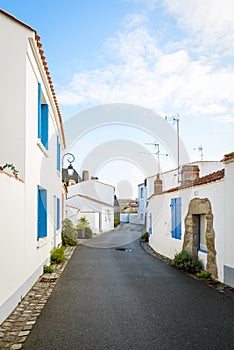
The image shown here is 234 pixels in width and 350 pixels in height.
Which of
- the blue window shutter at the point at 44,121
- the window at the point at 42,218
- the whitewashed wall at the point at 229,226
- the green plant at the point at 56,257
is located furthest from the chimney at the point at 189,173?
the window at the point at 42,218

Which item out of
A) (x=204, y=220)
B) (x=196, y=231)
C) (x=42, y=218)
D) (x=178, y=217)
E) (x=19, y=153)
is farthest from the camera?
(x=178, y=217)

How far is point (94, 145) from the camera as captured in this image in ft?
66.6

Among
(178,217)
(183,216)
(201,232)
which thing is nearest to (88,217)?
(178,217)

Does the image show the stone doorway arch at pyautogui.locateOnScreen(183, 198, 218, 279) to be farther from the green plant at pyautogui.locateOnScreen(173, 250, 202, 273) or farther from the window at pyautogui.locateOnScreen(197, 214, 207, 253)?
the green plant at pyautogui.locateOnScreen(173, 250, 202, 273)

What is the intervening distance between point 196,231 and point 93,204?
92.5 ft

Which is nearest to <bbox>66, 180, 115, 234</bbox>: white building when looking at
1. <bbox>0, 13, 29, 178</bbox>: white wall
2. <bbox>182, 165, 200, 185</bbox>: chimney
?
<bbox>182, 165, 200, 185</bbox>: chimney

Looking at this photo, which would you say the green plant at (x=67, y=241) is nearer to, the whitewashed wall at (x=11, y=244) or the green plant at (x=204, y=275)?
the green plant at (x=204, y=275)

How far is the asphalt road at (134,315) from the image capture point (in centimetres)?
479

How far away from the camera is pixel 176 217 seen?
13734 millimetres

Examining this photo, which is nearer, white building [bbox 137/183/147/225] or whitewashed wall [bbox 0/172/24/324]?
whitewashed wall [bbox 0/172/24/324]

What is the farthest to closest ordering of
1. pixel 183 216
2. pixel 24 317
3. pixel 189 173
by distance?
1. pixel 189 173
2. pixel 183 216
3. pixel 24 317

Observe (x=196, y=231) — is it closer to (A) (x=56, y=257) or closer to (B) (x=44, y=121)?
(A) (x=56, y=257)

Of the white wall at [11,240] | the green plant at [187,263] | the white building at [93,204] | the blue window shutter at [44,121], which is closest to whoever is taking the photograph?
the white wall at [11,240]

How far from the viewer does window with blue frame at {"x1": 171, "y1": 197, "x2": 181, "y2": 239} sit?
43.5 ft
